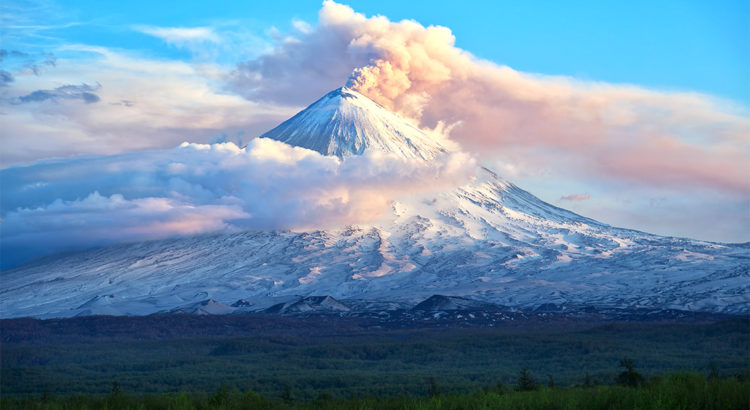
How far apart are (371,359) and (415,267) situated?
68177 millimetres

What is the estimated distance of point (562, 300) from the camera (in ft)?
464

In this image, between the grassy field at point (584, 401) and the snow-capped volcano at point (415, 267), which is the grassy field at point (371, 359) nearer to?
the snow-capped volcano at point (415, 267)

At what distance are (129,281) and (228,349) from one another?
66.5 metres

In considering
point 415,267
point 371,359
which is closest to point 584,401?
point 371,359

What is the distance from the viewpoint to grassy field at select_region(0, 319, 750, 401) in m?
72.5

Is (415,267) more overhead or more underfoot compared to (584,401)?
more overhead

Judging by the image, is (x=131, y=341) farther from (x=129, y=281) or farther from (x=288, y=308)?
(x=129, y=281)

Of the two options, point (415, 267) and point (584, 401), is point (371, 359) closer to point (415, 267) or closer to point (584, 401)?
point (415, 267)

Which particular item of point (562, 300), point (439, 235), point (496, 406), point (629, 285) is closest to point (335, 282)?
point (439, 235)

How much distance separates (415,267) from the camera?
163375 millimetres

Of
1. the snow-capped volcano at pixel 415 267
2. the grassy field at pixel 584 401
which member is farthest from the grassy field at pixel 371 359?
the grassy field at pixel 584 401

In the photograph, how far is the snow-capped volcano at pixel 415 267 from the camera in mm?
145375

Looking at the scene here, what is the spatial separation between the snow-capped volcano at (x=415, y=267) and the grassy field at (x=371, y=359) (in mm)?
28559

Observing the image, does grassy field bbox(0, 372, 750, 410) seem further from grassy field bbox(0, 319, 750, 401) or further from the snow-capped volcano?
the snow-capped volcano
